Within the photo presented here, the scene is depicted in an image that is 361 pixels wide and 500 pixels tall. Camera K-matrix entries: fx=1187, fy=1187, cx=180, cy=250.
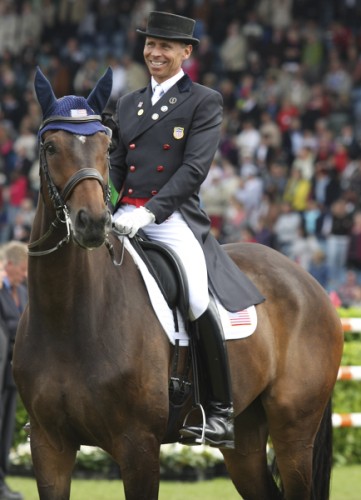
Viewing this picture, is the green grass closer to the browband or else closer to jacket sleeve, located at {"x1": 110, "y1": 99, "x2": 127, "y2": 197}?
jacket sleeve, located at {"x1": 110, "y1": 99, "x2": 127, "y2": 197}

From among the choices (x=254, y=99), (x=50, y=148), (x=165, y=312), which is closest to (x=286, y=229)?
(x=254, y=99)

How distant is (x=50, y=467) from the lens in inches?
254

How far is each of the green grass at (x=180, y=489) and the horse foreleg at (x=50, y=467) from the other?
3.99 metres

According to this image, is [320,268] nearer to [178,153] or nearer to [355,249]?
[355,249]

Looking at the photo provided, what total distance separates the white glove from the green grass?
4420 mm

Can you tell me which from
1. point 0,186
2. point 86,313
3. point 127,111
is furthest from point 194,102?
point 0,186

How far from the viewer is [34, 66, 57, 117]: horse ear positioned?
6191mm

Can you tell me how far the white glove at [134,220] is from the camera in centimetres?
643

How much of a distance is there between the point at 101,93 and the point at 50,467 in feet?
6.69

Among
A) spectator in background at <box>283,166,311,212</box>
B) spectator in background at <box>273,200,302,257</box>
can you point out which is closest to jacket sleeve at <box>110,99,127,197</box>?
spectator in background at <box>273,200,302,257</box>

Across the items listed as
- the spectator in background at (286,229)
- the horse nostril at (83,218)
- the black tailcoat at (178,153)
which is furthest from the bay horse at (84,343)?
the spectator in background at (286,229)

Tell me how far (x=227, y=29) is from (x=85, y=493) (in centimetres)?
1893

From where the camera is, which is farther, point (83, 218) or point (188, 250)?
point (188, 250)

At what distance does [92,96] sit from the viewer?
6.36m
